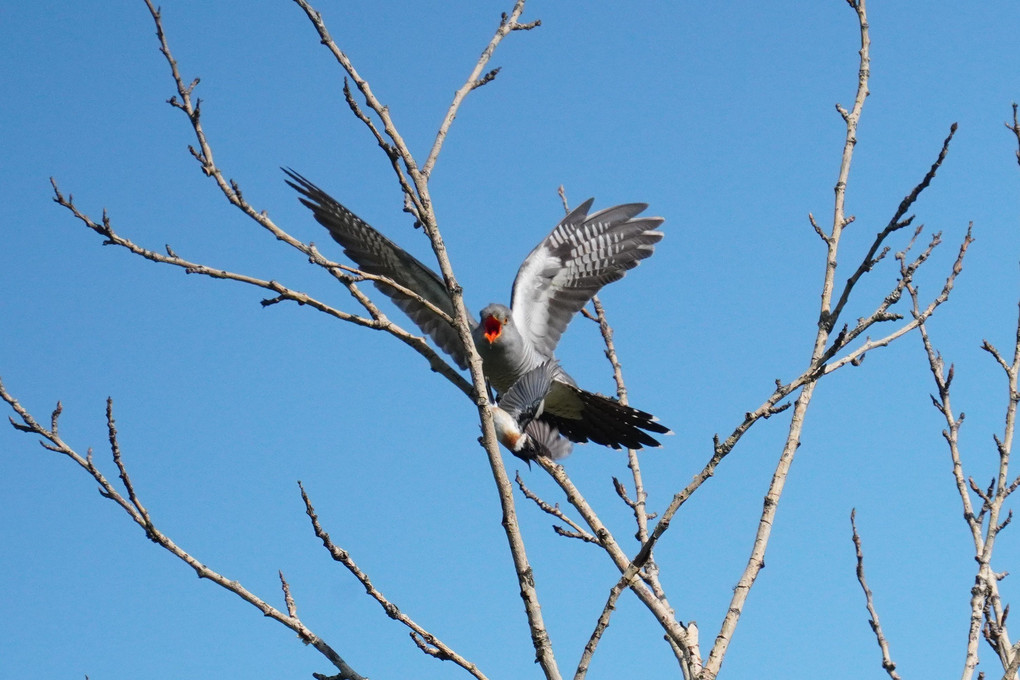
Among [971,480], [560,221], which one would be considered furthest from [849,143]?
[560,221]

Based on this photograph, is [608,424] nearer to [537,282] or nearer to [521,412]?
[521,412]

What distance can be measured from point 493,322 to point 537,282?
0.74 meters

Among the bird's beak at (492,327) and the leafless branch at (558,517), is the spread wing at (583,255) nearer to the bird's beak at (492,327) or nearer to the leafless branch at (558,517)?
the bird's beak at (492,327)

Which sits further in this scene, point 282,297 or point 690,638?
point 690,638

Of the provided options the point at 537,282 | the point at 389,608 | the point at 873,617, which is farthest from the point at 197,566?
the point at 537,282

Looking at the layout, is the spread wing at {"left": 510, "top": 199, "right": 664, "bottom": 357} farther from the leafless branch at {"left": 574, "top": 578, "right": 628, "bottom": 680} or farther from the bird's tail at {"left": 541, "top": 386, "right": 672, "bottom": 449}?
the leafless branch at {"left": 574, "top": 578, "right": 628, "bottom": 680}

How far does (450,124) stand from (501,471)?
105cm

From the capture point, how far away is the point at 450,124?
116 inches

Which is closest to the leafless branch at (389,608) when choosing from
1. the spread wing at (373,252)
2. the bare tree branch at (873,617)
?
the bare tree branch at (873,617)

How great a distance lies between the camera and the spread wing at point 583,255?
20.8 feet

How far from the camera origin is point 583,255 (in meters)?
6.41

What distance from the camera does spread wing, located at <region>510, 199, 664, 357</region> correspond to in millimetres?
6352

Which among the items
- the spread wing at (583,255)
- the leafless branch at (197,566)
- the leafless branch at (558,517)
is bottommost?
the leafless branch at (197,566)

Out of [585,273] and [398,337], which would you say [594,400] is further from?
[398,337]
